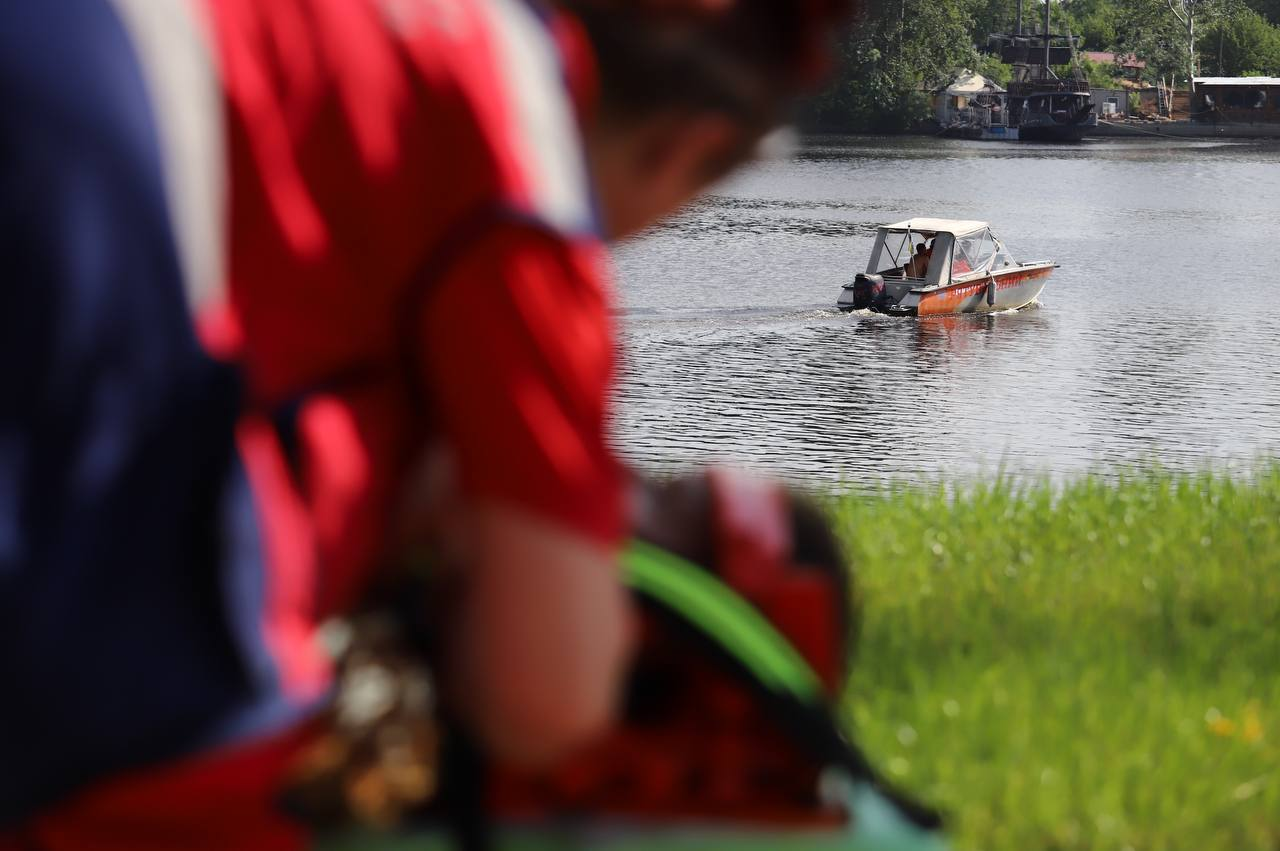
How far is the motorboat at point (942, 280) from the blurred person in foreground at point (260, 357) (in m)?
29.1

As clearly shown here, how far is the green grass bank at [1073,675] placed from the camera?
9.34 feet

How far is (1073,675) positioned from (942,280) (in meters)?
27.7

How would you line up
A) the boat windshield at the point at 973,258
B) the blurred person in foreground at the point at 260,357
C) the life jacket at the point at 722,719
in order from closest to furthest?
the blurred person in foreground at the point at 260,357
the life jacket at the point at 722,719
the boat windshield at the point at 973,258

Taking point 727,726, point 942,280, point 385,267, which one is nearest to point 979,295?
point 942,280

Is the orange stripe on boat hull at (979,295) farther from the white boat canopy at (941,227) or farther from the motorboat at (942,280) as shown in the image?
the white boat canopy at (941,227)

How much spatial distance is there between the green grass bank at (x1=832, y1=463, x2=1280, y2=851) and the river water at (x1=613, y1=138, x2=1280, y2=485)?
2156mm

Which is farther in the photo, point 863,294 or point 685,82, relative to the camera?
point 863,294

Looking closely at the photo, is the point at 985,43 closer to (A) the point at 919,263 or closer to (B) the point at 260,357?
(A) the point at 919,263

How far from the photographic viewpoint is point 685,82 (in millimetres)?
1378

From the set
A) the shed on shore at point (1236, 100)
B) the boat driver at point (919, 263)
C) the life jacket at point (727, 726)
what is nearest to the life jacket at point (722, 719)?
the life jacket at point (727, 726)

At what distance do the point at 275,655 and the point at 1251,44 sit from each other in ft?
Answer: 382

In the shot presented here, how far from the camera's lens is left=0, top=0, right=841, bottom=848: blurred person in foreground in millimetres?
1194

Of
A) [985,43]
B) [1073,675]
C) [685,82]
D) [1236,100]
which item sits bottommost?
[1236,100]

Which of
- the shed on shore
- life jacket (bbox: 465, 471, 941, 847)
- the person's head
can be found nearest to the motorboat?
life jacket (bbox: 465, 471, 941, 847)
